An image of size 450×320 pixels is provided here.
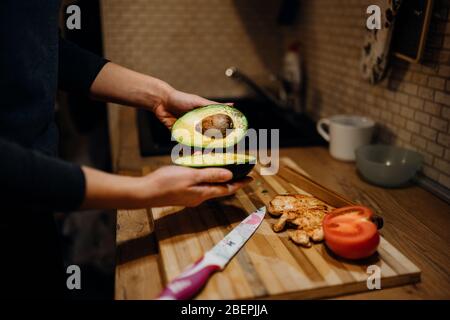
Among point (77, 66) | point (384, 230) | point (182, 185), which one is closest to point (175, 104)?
point (77, 66)

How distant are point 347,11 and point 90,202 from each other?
127 centimetres

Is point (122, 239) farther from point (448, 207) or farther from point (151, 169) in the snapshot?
point (448, 207)

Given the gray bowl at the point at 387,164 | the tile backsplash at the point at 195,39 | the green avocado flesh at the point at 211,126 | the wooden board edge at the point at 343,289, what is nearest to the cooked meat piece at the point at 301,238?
the wooden board edge at the point at 343,289

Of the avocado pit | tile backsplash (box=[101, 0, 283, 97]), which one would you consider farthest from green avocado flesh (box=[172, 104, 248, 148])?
tile backsplash (box=[101, 0, 283, 97])

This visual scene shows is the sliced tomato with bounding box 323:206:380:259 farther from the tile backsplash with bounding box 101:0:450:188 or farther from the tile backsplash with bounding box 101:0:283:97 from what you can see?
the tile backsplash with bounding box 101:0:283:97

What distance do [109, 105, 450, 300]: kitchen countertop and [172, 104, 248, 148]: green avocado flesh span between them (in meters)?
0.23

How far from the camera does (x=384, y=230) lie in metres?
1.00

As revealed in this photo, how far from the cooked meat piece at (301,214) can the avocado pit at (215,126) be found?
213 mm

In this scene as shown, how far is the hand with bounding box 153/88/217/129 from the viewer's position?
113cm

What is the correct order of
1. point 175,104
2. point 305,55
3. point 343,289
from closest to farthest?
point 343,289, point 175,104, point 305,55

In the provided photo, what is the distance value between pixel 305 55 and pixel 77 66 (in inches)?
49.3

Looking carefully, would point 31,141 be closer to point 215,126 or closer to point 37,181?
point 37,181

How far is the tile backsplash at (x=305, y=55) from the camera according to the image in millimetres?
1163

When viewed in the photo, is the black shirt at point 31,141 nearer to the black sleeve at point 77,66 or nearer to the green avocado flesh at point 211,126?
the black sleeve at point 77,66
